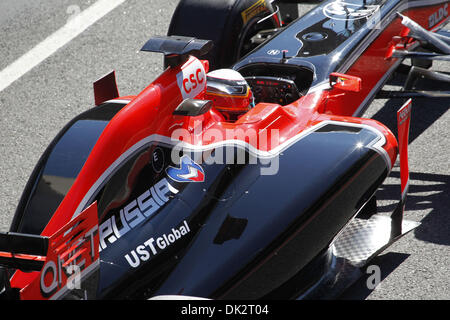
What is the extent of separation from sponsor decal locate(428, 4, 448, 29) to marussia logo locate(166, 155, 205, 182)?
9.40ft

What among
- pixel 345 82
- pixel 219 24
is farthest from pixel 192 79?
pixel 219 24

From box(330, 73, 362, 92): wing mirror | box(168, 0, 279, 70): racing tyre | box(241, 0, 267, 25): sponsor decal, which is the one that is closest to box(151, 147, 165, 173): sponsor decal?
box(330, 73, 362, 92): wing mirror

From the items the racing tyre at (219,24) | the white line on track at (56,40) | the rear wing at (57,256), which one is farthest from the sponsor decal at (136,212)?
the white line on track at (56,40)

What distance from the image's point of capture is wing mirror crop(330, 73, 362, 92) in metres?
4.42

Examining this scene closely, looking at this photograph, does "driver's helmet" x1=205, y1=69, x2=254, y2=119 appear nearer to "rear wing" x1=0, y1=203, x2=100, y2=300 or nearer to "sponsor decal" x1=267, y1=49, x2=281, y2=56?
"sponsor decal" x1=267, y1=49, x2=281, y2=56

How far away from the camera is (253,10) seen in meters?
5.56

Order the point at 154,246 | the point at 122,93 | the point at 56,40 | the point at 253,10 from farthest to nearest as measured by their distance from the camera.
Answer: the point at 56,40, the point at 122,93, the point at 253,10, the point at 154,246

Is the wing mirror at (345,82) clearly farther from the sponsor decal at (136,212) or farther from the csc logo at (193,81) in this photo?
the sponsor decal at (136,212)

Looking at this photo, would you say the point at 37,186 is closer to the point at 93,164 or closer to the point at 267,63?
the point at 93,164

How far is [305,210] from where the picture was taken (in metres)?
3.62

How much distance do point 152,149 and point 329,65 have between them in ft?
5.52

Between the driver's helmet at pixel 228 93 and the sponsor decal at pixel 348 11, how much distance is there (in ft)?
4.57

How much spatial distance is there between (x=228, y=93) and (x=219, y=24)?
4.61ft

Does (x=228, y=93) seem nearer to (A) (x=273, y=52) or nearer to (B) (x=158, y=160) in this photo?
(B) (x=158, y=160)
